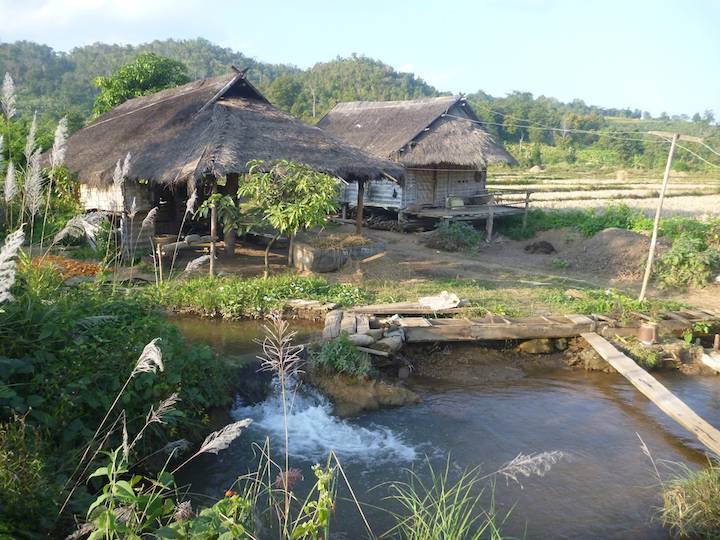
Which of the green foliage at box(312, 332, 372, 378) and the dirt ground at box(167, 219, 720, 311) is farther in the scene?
the dirt ground at box(167, 219, 720, 311)

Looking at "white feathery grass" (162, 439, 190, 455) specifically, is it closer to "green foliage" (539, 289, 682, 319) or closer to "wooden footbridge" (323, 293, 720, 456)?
"wooden footbridge" (323, 293, 720, 456)

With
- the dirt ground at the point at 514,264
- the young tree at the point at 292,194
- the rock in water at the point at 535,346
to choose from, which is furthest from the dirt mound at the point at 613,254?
the young tree at the point at 292,194

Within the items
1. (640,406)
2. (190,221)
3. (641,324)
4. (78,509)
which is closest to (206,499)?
(78,509)

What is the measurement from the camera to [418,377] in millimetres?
7340

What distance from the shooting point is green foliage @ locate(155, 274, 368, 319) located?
8734 mm

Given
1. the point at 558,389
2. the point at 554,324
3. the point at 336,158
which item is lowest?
the point at 558,389

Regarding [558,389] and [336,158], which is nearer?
[558,389]

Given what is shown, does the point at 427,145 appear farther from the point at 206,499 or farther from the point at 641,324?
the point at 206,499

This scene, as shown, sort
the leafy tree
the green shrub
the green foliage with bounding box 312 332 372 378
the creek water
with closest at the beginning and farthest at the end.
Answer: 1. the creek water
2. the green foliage with bounding box 312 332 372 378
3. the green shrub
4. the leafy tree

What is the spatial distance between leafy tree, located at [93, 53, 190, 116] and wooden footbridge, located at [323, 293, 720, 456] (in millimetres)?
14892

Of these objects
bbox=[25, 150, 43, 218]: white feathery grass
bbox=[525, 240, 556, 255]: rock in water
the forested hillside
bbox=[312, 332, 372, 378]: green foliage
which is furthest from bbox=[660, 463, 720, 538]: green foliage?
the forested hillside

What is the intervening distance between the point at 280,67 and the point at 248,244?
70369mm

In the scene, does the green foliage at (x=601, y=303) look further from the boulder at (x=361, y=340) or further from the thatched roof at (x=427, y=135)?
the thatched roof at (x=427, y=135)

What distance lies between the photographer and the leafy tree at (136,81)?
19500 mm
